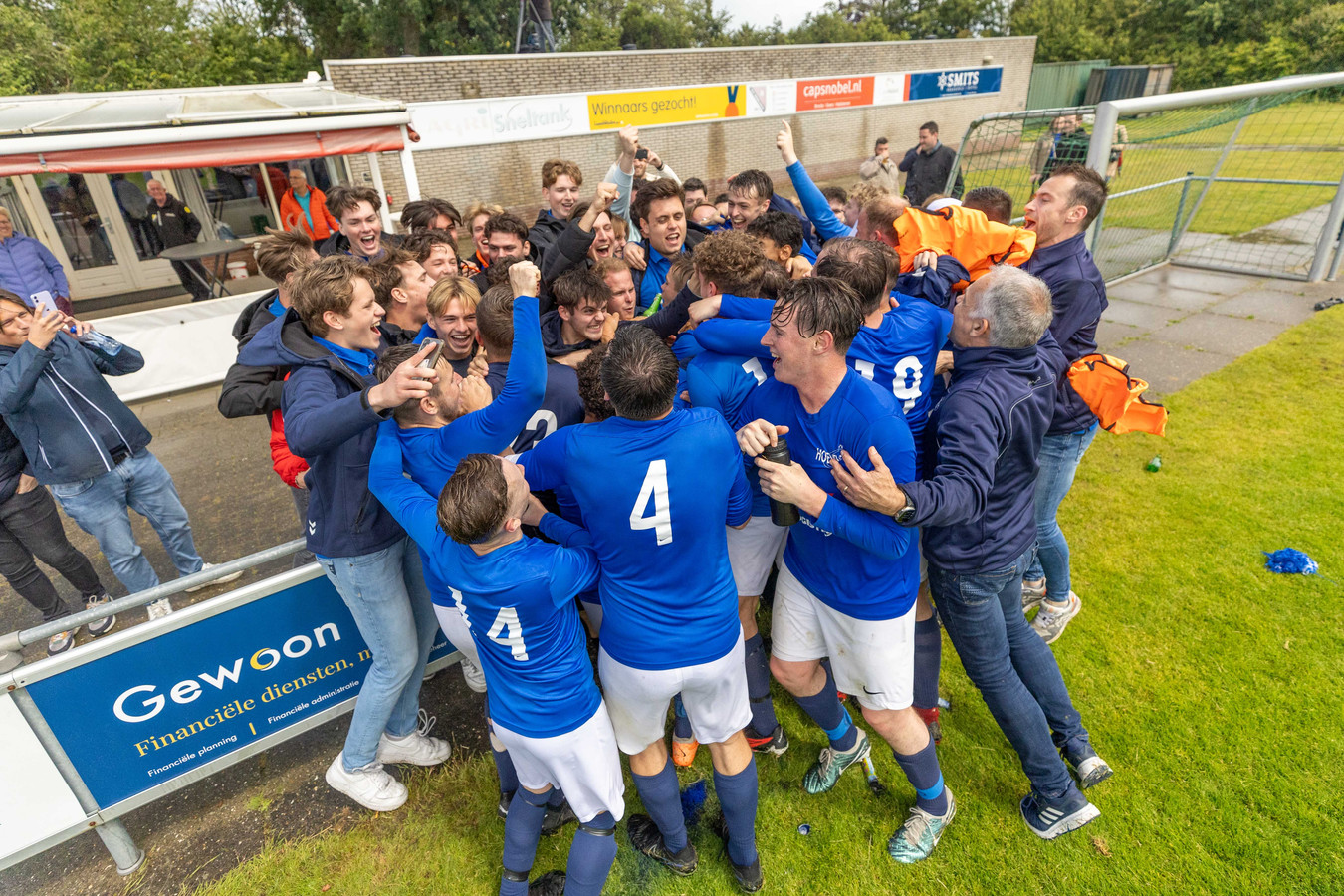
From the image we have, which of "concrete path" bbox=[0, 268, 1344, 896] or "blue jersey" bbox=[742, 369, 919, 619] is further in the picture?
"concrete path" bbox=[0, 268, 1344, 896]

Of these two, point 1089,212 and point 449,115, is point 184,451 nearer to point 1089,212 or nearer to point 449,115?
point 1089,212

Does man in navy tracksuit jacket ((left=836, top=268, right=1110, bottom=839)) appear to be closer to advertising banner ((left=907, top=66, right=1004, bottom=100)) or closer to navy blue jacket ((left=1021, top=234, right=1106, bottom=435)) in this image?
navy blue jacket ((left=1021, top=234, right=1106, bottom=435))

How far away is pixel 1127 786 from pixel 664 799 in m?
2.10

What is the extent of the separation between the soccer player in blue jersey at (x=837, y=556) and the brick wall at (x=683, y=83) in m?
15.6

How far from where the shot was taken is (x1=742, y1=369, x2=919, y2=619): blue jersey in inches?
93.1

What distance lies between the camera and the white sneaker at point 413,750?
335 centimetres

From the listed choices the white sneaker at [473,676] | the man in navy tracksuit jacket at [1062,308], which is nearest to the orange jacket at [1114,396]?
the man in navy tracksuit jacket at [1062,308]

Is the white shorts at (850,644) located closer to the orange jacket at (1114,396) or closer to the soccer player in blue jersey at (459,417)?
the soccer player in blue jersey at (459,417)

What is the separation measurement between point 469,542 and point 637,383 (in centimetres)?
72

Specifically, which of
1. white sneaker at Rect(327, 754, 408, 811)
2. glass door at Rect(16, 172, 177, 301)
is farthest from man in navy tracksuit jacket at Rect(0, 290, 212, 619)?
glass door at Rect(16, 172, 177, 301)

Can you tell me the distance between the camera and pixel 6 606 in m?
4.78

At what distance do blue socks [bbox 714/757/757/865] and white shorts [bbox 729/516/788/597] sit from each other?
2.62ft

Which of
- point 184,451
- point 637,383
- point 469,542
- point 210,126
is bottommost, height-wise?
point 184,451

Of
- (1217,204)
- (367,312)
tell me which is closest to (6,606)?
(367,312)
